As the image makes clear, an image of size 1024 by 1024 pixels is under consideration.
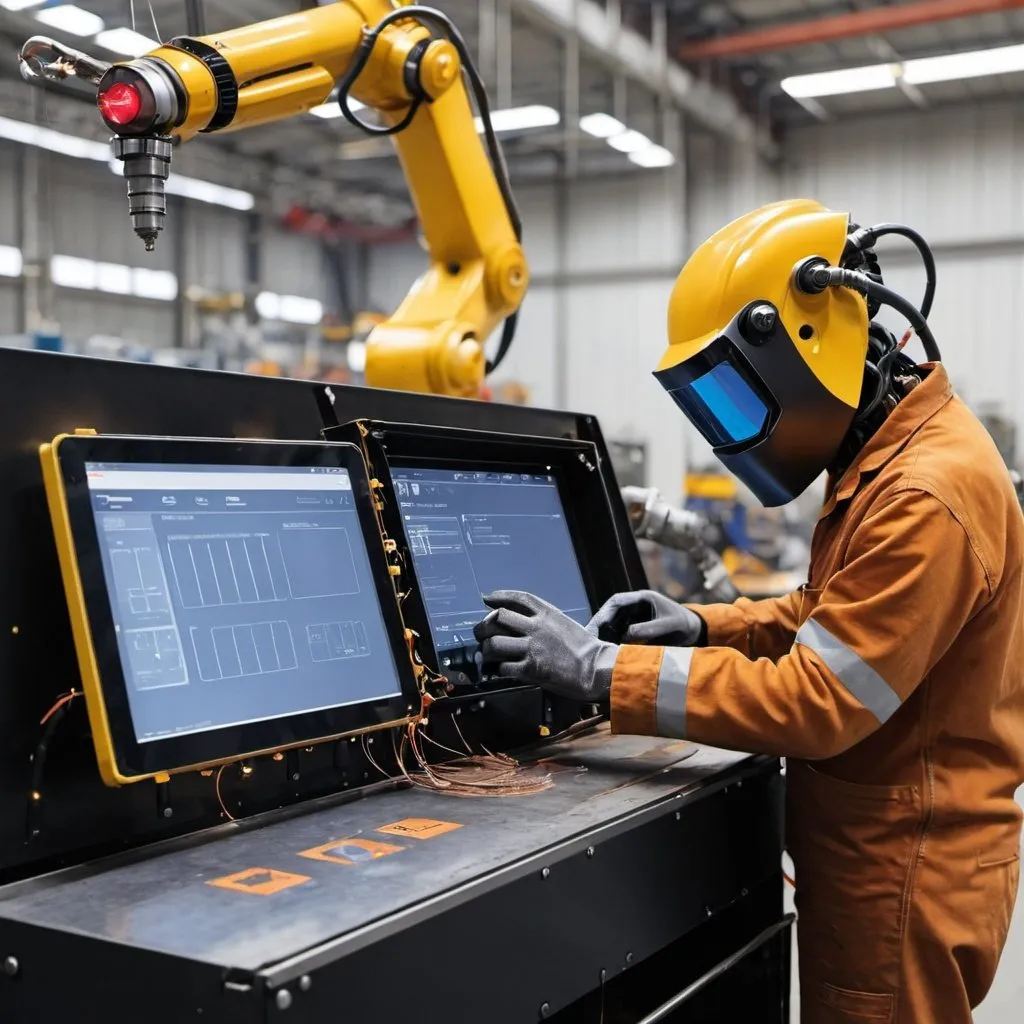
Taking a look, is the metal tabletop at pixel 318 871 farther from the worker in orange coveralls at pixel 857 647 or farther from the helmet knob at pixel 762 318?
the helmet knob at pixel 762 318

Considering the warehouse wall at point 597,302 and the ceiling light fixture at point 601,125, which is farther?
the warehouse wall at point 597,302

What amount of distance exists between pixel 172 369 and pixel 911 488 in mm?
812

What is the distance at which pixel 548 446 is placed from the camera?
→ 5.58 feet

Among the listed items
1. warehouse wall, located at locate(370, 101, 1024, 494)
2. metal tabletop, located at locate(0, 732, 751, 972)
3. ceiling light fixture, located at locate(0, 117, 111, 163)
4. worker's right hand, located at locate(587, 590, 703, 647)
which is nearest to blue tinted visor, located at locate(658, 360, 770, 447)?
worker's right hand, located at locate(587, 590, 703, 647)

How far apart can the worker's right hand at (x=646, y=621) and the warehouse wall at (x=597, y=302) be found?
6.14 metres

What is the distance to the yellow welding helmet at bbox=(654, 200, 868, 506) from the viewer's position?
4.58 feet

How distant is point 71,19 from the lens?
4133 mm

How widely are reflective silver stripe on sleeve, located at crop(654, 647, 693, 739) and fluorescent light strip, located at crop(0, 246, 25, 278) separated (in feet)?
18.3

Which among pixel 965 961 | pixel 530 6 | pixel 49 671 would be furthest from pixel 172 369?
pixel 530 6

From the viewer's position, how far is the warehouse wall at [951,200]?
7.56m

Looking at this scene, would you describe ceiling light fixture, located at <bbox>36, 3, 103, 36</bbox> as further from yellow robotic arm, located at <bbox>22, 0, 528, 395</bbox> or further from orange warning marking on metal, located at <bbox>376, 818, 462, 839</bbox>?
orange warning marking on metal, located at <bbox>376, 818, 462, 839</bbox>

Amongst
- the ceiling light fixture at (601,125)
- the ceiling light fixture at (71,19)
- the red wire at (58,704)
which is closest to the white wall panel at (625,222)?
the ceiling light fixture at (601,125)

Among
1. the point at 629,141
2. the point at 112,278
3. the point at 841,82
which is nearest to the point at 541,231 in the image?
the point at 629,141

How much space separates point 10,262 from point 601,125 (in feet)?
11.1
